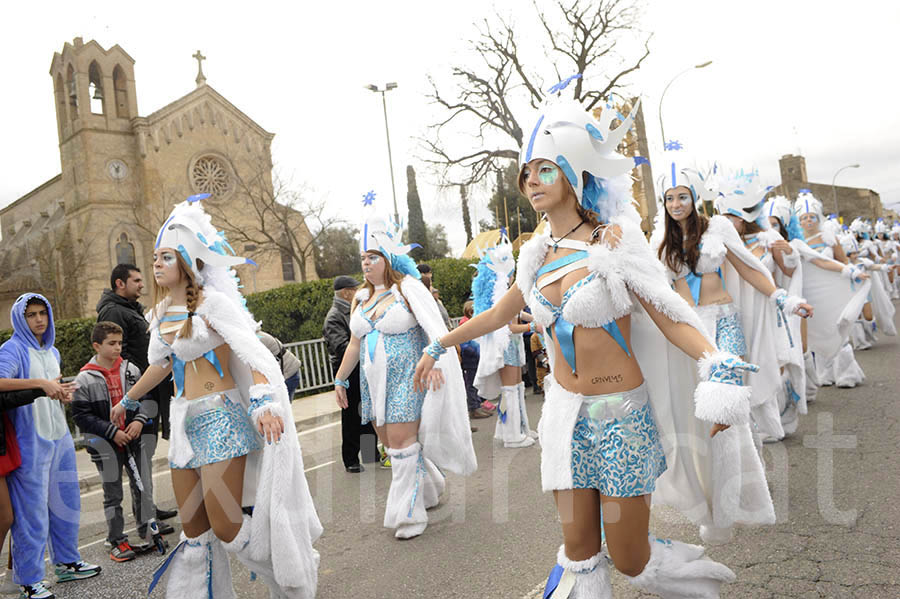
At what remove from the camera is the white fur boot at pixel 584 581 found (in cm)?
264

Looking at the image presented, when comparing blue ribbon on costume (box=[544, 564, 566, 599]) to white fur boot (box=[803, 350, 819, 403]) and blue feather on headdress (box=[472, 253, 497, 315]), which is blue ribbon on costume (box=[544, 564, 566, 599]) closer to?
blue feather on headdress (box=[472, 253, 497, 315])

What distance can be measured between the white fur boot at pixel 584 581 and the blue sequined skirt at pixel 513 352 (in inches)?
192

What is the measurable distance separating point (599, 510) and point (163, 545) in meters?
3.69

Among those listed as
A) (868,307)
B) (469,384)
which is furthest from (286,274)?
(868,307)

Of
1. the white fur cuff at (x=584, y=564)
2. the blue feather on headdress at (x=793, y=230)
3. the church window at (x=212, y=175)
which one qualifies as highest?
the church window at (x=212, y=175)

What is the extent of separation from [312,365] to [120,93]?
36.0 meters

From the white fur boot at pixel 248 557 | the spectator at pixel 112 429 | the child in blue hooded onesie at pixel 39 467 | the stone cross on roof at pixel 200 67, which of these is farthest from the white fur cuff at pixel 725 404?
the stone cross on roof at pixel 200 67

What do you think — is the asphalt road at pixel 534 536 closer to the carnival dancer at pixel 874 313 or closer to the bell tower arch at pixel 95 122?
the carnival dancer at pixel 874 313

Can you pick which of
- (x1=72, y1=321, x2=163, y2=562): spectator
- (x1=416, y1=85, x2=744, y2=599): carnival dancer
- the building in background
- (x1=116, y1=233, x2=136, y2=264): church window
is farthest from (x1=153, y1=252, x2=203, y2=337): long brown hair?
the building in background

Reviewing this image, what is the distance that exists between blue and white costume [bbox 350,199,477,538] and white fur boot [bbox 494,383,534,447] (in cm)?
194

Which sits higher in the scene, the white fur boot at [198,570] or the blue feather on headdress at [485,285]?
the blue feather on headdress at [485,285]

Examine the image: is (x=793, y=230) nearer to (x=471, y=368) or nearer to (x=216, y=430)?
(x=471, y=368)

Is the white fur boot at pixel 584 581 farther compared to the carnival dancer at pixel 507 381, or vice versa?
the carnival dancer at pixel 507 381

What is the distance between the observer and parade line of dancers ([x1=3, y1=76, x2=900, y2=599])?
8.86 ft
